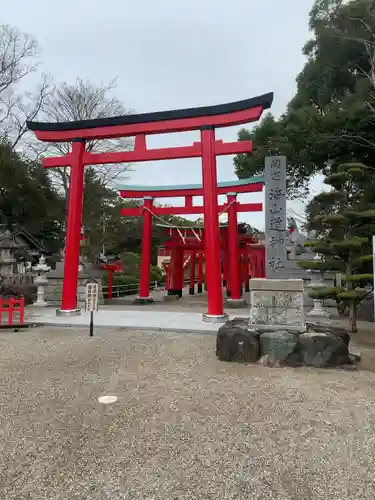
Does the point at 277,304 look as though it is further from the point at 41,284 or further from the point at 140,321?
the point at 41,284

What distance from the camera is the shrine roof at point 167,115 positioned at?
882cm

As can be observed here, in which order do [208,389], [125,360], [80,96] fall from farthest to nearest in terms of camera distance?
[80,96]
[125,360]
[208,389]

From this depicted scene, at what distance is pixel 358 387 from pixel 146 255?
12339 mm

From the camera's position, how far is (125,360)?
5.75 meters

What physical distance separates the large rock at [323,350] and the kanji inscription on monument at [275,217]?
1.41 metres

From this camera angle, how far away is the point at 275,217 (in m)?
6.70

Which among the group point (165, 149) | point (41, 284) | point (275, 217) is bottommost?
point (41, 284)

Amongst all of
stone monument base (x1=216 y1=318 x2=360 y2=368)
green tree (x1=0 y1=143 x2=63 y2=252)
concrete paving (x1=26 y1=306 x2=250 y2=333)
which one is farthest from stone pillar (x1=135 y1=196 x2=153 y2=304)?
green tree (x1=0 y1=143 x2=63 y2=252)

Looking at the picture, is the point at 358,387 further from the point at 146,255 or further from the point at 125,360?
the point at 146,255

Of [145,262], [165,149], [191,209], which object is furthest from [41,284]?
[165,149]

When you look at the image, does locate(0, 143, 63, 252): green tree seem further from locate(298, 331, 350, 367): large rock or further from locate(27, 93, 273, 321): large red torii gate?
locate(298, 331, 350, 367): large rock

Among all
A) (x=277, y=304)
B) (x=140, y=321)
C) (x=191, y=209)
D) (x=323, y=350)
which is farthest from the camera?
Answer: (x=191, y=209)

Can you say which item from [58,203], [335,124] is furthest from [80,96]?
[335,124]

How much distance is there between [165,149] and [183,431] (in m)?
8.03
